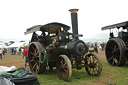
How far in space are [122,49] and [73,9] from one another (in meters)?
3.74

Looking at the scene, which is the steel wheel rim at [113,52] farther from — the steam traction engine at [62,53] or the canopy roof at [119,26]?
the steam traction engine at [62,53]

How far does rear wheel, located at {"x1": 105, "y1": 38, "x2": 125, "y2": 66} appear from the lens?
7556 mm

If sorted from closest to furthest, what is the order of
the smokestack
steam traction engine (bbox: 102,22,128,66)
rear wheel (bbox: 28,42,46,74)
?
the smokestack, rear wheel (bbox: 28,42,46,74), steam traction engine (bbox: 102,22,128,66)

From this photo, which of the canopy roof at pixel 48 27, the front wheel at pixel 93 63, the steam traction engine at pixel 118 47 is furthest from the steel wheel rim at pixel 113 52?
the canopy roof at pixel 48 27

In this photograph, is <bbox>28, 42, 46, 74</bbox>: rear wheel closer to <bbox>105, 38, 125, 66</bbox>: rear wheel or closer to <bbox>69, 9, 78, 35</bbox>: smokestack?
<bbox>69, 9, 78, 35</bbox>: smokestack

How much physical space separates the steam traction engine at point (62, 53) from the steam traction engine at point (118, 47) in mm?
1965

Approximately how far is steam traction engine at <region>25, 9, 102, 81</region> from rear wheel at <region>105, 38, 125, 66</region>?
1.92 m

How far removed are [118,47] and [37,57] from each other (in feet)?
13.7

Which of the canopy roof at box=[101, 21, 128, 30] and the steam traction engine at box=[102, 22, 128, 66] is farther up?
the canopy roof at box=[101, 21, 128, 30]

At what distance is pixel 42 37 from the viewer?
6957 mm

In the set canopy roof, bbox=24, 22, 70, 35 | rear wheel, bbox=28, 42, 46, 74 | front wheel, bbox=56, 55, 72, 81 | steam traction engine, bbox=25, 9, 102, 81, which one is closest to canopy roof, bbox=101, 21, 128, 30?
steam traction engine, bbox=25, 9, 102, 81

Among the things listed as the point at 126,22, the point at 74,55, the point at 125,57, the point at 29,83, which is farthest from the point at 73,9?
the point at 125,57

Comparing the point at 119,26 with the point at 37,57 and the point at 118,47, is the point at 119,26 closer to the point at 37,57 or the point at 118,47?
the point at 118,47

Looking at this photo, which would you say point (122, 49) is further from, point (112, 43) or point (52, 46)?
point (52, 46)
